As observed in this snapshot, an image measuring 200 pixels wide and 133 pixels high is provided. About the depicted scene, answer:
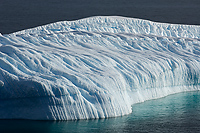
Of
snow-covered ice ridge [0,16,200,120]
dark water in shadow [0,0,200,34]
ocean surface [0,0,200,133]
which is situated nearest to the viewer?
ocean surface [0,0,200,133]

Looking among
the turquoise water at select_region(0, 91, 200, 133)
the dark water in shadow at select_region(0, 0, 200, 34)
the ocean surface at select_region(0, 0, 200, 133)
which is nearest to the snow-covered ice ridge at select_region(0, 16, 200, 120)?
the turquoise water at select_region(0, 91, 200, 133)

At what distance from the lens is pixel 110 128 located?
15289mm

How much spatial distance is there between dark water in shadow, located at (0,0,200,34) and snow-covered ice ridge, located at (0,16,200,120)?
835 inches

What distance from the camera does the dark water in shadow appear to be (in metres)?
50.5

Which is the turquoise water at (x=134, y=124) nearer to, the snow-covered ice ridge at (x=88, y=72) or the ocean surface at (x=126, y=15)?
the ocean surface at (x=126, y=15)

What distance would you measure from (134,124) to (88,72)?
2398 millimetres

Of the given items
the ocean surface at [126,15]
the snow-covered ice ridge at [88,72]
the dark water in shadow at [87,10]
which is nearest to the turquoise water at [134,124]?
the ocean surface at [126,15]

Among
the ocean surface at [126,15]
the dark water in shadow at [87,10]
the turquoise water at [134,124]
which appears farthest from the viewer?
the dark water in shadow at [87,10]

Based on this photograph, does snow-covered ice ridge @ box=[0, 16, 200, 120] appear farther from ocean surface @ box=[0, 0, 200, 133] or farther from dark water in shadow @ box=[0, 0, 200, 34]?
→ dark water in shadow @ box=[0, 0, 200, 34]

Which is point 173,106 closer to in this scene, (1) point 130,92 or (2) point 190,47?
(1) point 130,92

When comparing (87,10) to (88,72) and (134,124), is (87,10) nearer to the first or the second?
(88,72)

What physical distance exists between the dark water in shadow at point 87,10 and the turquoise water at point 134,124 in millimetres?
25210

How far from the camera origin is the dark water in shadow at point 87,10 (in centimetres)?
5047

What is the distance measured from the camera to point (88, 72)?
668 inches
